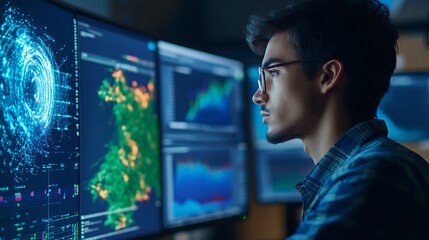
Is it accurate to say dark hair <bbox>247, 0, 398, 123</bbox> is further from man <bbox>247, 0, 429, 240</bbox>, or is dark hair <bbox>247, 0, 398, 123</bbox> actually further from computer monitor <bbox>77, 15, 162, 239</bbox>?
computer monitor <bbox>77, 15, 162, 239</bbox>

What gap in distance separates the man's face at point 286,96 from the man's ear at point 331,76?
2 centimetres

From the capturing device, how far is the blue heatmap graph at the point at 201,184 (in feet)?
4.67

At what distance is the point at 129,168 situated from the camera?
1203 mm

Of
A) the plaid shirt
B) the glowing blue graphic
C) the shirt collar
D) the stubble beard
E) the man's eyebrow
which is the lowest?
the plaid shirt

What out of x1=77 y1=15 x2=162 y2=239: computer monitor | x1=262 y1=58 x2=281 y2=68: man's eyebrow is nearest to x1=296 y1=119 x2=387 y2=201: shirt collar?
x1=262 y1=58 x2=281 y2=68: man's eyebrow

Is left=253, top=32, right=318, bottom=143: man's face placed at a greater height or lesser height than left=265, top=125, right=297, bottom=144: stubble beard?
greater

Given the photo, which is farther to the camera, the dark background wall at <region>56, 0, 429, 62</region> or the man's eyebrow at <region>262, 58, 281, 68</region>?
the dark background wall at <region>56, 0, 429, 62</region>

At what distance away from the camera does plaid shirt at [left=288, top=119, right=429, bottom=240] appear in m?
0.69

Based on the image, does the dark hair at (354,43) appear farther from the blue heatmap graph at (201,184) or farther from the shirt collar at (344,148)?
the blue heatmap graph at (201,184)

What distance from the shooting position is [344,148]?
0.97m

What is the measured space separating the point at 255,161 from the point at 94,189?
793mm

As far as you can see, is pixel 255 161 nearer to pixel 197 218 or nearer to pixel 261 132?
pixel 261 132

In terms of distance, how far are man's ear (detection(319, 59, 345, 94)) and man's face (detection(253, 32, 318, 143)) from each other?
0.02 m

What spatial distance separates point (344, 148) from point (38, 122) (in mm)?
530
